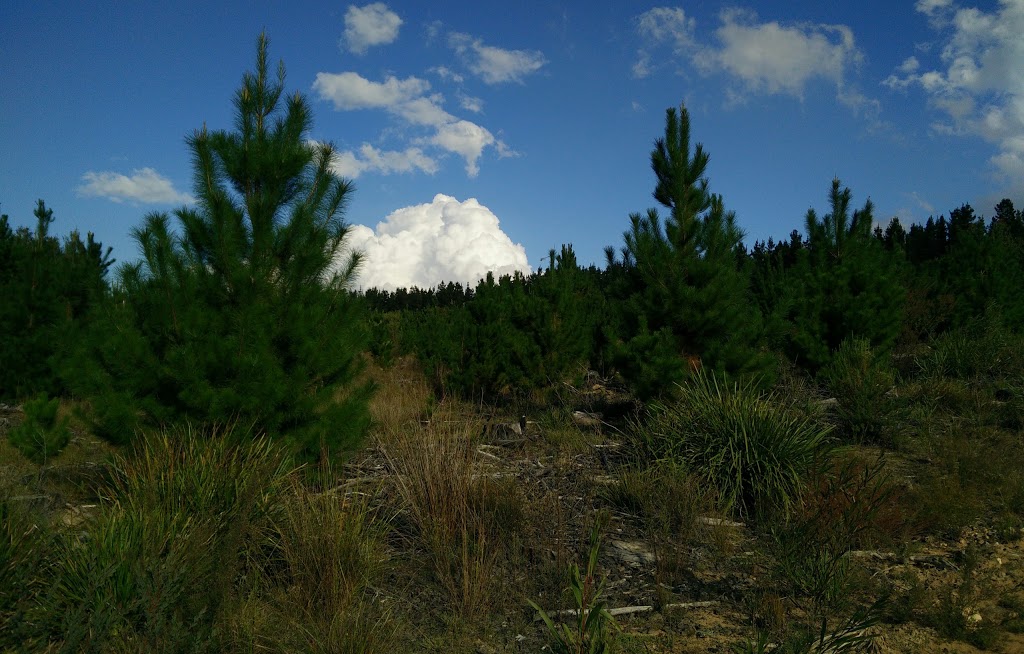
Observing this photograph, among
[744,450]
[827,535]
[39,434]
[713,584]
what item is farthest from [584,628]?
[39,434]

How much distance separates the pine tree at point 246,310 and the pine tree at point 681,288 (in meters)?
4.86

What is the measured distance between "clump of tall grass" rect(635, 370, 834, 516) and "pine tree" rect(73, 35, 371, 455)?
3413 millimetres

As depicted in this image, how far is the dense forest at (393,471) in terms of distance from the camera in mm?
3357

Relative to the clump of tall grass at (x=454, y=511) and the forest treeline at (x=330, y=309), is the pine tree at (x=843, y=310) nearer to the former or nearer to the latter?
the forest treeline at (x=330, y=309)

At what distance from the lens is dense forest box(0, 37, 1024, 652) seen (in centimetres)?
336

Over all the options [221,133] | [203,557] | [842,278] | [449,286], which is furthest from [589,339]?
[449,286]

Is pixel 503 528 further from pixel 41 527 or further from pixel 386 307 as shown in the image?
pixel 386 307

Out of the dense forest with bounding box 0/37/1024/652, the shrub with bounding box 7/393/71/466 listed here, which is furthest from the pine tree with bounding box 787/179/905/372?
the shrub with bounding box 7/393/71/466

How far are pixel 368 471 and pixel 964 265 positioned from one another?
68.4 feet

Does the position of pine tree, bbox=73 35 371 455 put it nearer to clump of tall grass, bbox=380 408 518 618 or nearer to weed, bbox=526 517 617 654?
clump of tall grass, bbox=380 408 518 618

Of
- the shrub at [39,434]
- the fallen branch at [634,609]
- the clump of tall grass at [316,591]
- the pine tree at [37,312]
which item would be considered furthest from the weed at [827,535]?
the pine tree at [37,312]

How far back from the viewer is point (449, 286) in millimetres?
53656

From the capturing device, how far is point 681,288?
966cm

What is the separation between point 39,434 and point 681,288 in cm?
856
